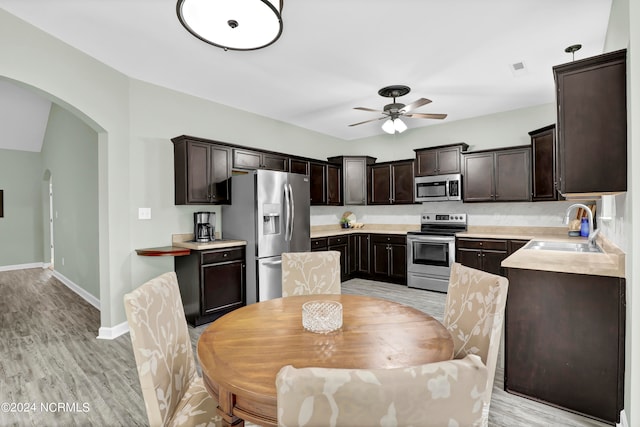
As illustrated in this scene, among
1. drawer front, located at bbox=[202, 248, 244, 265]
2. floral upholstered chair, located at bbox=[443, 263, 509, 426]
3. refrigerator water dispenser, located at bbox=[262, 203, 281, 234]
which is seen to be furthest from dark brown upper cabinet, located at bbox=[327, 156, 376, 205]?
floral upholstered chair, located at bbox=[443, 263, 509, 426]

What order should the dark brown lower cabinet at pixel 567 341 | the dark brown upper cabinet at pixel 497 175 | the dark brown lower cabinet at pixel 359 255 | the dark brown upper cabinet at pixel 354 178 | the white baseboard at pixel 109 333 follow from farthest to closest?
the dark brown upper cabinet at pixel 354 178 < the dark brown lower cabinet at pixel 359 255 < the dark brown upper cabinet at pixel 497 175 < the white baseboard at pixel 109 333 < the dark brown lower cabinet at pixel 567 341

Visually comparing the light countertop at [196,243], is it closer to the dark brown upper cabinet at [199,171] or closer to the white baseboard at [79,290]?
the dark brown upper cabinet at [199,171]

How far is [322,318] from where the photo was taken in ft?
4.54

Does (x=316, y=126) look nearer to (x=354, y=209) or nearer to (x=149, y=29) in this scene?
(x=354, y=209)

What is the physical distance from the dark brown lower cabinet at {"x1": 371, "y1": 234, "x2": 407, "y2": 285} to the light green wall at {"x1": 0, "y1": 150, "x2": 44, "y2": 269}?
7.59 metres

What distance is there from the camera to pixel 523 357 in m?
2.14

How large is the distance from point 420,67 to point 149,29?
2593 mm

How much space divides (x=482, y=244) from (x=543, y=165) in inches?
51.2

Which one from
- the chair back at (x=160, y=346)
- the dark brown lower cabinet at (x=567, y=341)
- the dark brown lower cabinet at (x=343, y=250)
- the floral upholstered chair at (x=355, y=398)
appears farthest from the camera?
the dark brown lower cabinet at (x=343, y=250)

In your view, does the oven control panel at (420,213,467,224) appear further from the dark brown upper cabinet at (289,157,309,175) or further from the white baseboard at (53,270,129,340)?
the white baseboard at (53,270,129,340)

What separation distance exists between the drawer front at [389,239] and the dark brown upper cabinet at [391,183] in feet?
2.10

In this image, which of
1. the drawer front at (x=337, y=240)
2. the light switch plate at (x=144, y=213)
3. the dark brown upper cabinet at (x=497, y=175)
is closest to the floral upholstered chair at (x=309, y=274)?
the light switch plate at (x=144, y=213)

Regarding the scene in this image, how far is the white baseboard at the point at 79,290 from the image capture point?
14.4ft

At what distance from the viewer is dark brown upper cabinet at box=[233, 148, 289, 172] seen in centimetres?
418
